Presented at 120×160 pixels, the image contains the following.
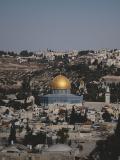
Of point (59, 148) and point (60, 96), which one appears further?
point (60, 96)

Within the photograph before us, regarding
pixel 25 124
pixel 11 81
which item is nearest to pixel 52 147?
pixel 25 124

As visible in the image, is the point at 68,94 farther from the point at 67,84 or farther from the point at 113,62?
the point at 113,62

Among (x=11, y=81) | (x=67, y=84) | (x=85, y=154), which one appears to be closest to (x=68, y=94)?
(x=67, y=84)

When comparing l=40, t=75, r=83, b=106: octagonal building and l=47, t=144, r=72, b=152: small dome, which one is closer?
l=47, t=144, r=72, b=152: small dome

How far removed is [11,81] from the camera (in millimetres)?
62594

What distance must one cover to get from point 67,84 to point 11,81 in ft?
80.5

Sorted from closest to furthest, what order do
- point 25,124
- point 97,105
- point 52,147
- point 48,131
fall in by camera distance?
point 52,147 → point 48,131 → point 25,124 → point 97,105

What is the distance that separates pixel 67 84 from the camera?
38.4 meters

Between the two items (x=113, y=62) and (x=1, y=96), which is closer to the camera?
(x=1, y=96)

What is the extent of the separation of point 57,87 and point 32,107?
219 centimetres


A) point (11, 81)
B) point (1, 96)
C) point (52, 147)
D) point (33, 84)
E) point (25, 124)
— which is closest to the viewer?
point (52, 147)

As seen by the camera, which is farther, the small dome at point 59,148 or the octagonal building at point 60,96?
the octagonal building at point 60,96

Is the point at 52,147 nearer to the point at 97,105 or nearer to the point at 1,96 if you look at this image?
the point at 97,105

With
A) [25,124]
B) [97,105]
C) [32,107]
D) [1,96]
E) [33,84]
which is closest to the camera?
[25,124]
